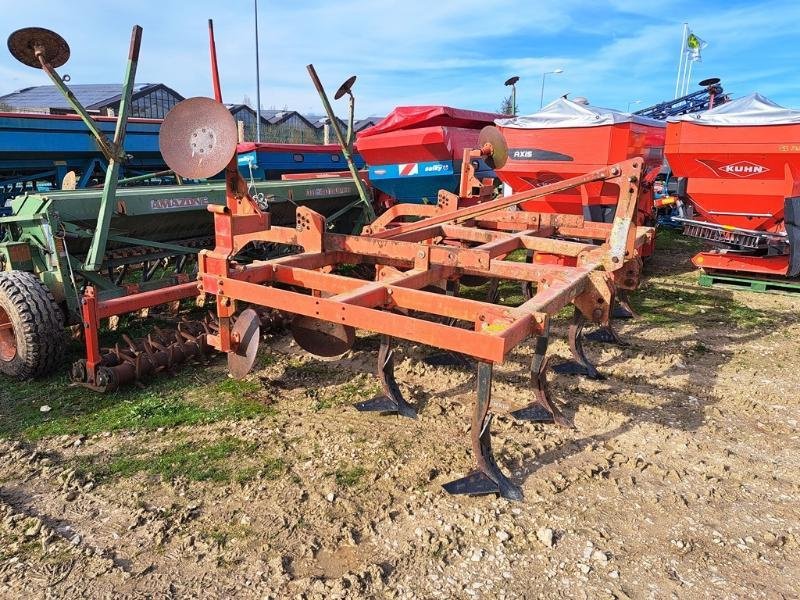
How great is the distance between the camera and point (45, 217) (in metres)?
3.94

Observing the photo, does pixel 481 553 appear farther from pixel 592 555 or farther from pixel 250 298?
pixel 250 298

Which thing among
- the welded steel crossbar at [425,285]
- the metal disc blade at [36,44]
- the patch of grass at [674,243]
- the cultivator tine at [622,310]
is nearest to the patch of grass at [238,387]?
the welded steel crossbar at [425,285]

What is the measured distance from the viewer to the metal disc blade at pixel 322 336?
3461 millimetres

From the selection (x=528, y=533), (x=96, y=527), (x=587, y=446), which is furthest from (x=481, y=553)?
(x=96, y=527)

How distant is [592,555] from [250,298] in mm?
2038

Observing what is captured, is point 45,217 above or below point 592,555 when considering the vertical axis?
above

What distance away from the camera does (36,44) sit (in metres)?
3.69

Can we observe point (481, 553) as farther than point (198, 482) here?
No

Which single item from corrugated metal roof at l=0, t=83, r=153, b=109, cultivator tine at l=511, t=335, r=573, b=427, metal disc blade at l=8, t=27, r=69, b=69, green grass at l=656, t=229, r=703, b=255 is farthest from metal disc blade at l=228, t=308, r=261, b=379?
corrugated metal roof at l=0, t=83, r=153, b=109

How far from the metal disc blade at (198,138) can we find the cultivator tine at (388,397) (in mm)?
1408

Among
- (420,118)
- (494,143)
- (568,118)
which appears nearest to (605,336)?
(494,143)

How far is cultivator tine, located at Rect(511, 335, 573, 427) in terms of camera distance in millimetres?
3414

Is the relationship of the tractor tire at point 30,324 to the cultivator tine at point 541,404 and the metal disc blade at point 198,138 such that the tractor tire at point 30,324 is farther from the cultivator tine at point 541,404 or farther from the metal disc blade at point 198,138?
the cultivator tine at point 541,404

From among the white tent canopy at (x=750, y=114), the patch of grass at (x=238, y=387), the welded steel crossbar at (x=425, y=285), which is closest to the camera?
the welded steel crossbar at (x=425, y=285)
